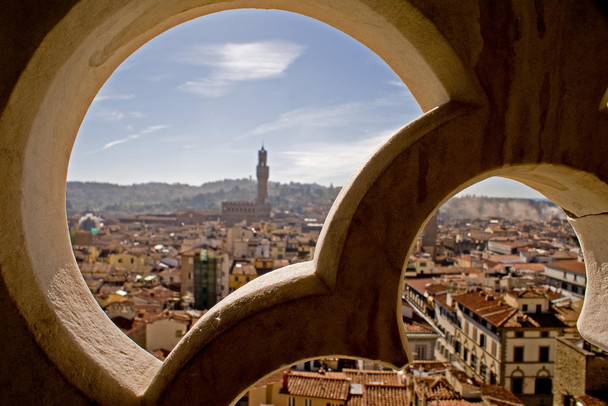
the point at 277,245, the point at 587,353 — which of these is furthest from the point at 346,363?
the point at 277,245

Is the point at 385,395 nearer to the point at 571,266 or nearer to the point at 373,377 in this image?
the point at 373,377

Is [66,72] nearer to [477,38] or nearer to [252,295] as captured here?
[252,295]

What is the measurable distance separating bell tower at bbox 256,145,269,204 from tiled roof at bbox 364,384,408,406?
46.4 metres

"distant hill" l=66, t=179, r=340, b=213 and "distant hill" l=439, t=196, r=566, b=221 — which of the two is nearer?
"distant hill" l=439, t=196, r=566, b=221

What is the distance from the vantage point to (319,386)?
20.5ft

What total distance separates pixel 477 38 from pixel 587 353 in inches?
271

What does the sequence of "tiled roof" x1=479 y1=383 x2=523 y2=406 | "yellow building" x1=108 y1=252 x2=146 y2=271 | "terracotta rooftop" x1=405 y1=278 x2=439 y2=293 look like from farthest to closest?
"yellow building" x1=108 y1=252 x2=146 y2=271, "terracotta rooftop" x1=405 y1=278 x2=439 y2=293, "tiled roof" x1=479 y1=383 x2=523 y2=406

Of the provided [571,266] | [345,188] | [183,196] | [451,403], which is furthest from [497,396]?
[183,196]

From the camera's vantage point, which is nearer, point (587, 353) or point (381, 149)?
point (381, 149)

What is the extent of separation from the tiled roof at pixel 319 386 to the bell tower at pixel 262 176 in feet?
152

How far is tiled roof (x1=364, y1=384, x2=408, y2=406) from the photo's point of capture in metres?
6.01

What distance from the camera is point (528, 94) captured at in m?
0.53

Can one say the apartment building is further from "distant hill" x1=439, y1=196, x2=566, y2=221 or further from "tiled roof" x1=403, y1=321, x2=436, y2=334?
"distant hill" x1=439, y1=196, x2=566, y2=221

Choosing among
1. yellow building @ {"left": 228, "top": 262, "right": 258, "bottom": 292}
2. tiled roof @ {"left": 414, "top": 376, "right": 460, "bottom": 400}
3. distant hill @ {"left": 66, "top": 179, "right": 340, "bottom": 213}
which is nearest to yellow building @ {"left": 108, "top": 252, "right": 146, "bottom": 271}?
yellow building @ {"left": 228, "top": 262, "right": 258, "bottom": 292}
